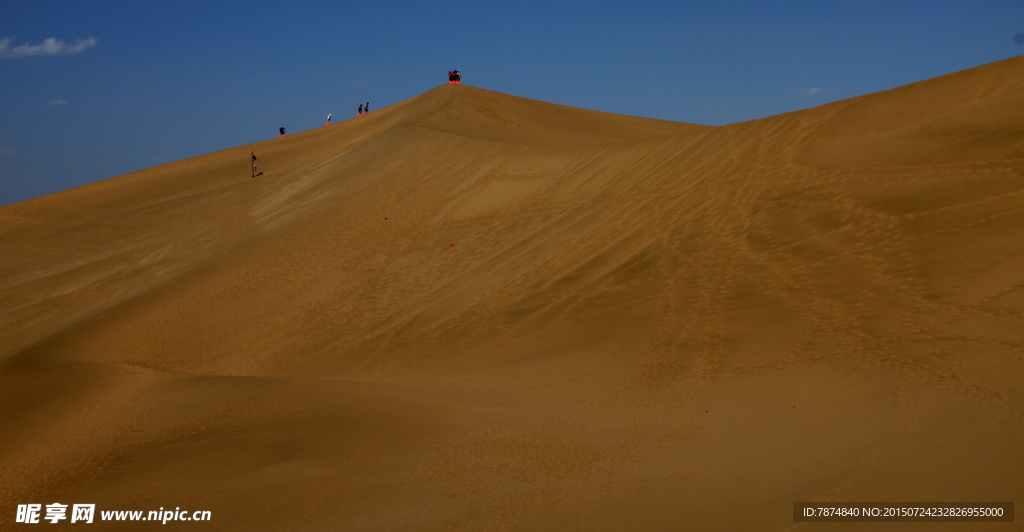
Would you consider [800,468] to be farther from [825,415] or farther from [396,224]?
[396,224]

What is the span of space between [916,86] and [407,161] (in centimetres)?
987

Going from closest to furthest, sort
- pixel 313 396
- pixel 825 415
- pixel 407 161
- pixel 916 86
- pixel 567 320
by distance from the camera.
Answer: pixel 825 415
pixel 313 396
pixel 567 320
pixel 916 86
pixel 407 161

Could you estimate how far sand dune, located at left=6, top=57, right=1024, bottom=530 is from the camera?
443 centimetres

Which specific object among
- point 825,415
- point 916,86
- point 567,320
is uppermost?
point 916,86

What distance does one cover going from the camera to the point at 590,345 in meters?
7.62

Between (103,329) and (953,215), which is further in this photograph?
(103,329)

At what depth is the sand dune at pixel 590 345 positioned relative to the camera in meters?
4.43

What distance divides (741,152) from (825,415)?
19.5ft

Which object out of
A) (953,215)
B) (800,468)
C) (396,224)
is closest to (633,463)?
(800,468)

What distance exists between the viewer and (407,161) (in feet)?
55.2

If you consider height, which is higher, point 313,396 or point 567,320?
point 567,320

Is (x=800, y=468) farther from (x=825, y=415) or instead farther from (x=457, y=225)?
(x=457, y=225)

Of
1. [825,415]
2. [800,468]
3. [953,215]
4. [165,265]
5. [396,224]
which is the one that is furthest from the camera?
[165,265]

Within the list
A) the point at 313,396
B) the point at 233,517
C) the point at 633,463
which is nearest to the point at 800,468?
the point at 633,463
